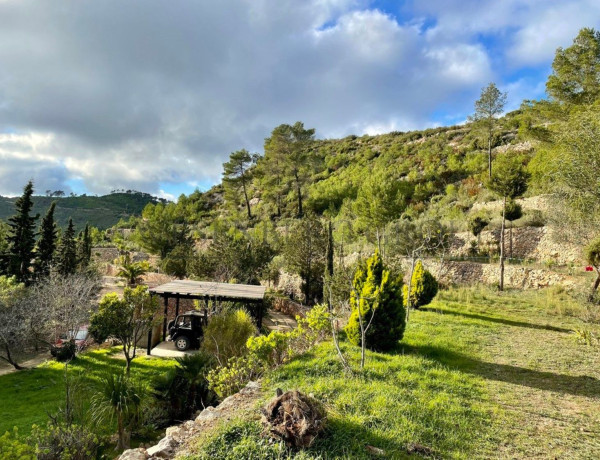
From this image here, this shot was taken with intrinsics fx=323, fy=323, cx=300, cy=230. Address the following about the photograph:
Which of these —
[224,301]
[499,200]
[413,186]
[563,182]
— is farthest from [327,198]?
[563,182]

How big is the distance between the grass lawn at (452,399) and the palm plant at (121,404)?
8.36ft

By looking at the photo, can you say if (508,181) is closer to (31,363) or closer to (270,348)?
(270,348)

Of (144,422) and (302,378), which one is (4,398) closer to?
(144,422)

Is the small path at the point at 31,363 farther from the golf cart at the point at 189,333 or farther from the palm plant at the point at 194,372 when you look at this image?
the palm plant at the point at 194,372

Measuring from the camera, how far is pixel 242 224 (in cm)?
4269

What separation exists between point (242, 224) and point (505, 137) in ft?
110

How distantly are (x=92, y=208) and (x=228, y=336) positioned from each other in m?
113

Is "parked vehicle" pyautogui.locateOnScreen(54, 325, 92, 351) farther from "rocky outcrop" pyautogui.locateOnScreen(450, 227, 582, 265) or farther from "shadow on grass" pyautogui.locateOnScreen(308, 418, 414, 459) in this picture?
"rocky outcrop" pyautogui.locateOnScreen(450, 227, 582, 265)


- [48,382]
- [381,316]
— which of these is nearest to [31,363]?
[48,382]

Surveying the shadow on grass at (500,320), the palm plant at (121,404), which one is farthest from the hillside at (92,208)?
the palm plant at (121,404)

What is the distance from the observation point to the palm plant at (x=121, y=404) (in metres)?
5.77

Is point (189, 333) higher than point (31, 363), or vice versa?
point (189, 333)

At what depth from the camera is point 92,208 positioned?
332ft

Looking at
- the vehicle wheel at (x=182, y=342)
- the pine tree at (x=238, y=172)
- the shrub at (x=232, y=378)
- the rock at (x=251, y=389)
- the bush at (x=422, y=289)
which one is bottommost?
the vehicle wheel at (x=182, y=342)
